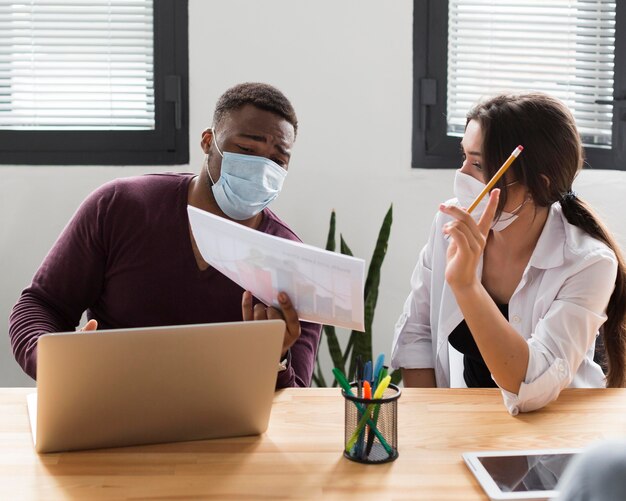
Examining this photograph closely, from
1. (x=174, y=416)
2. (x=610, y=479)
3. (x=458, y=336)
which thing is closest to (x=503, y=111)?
(x=458, y=336)

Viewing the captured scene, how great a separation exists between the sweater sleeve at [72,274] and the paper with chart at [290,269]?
42 centimetres

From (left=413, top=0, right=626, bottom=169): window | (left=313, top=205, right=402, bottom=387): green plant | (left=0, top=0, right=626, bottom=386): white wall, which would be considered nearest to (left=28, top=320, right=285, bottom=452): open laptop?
(left=313, top=205, right=402, bottom=387): green plant

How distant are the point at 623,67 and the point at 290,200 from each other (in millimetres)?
1280

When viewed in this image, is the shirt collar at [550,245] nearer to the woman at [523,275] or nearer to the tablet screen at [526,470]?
the woman at [523,275]

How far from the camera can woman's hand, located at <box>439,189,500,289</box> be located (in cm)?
150

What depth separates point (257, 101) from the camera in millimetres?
1891

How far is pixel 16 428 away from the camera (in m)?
1.35

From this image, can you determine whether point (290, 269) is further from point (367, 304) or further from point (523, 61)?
point (523, 61)

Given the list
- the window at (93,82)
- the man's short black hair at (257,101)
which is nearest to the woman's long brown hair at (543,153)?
the man's short black hair at (257,101)

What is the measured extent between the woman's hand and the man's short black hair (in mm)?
560

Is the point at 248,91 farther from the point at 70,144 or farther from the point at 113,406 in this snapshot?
the point at 70,144

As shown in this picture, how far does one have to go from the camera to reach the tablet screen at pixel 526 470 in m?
1.13

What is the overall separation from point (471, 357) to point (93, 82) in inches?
70.7

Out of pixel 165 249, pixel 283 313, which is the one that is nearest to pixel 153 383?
pixel 283 313
